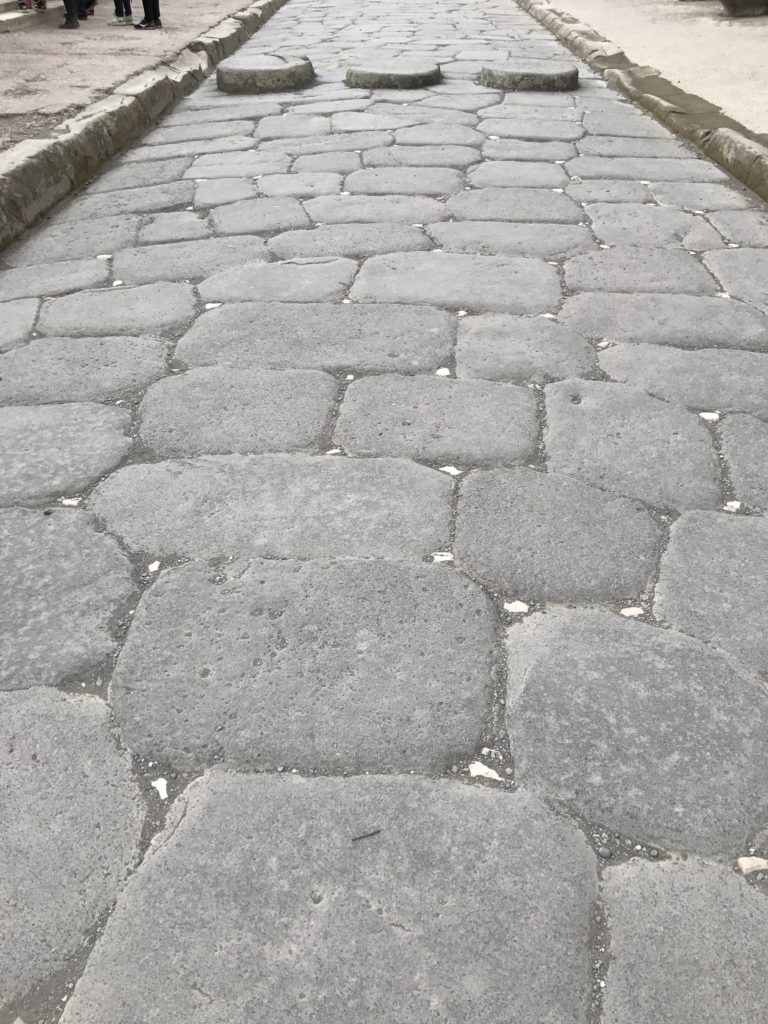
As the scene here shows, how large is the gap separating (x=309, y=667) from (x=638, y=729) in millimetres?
477

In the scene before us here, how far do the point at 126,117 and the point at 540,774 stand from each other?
13.5ft

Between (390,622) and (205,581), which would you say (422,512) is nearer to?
(390,622)

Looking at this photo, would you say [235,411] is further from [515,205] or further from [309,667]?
[515,205]

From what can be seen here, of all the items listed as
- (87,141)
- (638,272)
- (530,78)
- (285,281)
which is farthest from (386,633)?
(530,78)

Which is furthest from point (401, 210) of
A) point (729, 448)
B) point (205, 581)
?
point (205, 581)

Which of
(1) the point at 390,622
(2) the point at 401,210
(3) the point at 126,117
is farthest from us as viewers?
(3) the point at 126,117

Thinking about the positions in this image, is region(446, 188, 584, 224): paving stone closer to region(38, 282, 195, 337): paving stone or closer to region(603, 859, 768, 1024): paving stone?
region(38, 282, 195, 337): paving stone

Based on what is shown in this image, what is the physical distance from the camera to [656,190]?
3266 mm

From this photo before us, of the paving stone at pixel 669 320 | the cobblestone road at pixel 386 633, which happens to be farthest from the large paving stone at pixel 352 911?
the paving stone at pixel 669 320

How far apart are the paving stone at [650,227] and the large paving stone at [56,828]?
2.36 meters

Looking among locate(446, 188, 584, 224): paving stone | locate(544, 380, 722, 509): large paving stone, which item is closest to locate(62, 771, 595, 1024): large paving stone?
locate(544, 380, 722, 509): large paving stone

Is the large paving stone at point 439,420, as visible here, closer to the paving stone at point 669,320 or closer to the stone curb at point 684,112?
the paving stone at point 669,320

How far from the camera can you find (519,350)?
6.89ft

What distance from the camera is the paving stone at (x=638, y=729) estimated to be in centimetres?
101
